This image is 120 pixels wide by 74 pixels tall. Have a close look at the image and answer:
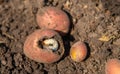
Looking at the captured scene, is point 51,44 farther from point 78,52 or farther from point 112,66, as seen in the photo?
point 112,66

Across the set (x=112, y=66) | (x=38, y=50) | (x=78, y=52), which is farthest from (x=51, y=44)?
(x=112, y=66)

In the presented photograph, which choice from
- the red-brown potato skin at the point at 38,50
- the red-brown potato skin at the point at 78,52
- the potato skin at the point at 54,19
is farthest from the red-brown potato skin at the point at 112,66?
the potato skin at the point at 54,19

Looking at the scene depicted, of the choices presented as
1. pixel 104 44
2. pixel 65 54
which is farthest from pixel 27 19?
pixel 104 44

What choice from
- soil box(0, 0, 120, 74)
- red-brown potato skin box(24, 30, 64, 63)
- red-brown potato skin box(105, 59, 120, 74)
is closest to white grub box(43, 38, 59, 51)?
red-brown potato skin box(24, 30, 64, 63)

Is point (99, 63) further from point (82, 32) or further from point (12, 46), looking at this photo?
point (12, 46)

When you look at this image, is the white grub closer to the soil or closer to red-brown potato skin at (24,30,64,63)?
red-brown potato skin at (24,30,64,63)
